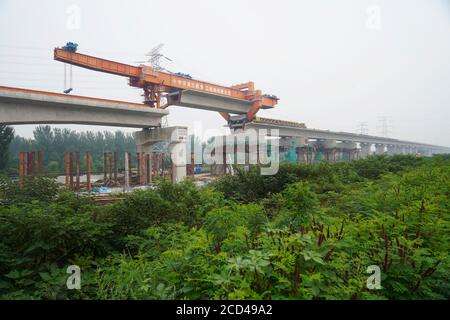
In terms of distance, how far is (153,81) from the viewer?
72.2 ft

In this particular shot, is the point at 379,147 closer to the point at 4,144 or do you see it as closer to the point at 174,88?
the point at 174,88

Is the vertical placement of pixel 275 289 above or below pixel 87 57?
below

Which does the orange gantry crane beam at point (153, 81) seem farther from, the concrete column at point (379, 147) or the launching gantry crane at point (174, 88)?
the concrete column at point (379, 147)

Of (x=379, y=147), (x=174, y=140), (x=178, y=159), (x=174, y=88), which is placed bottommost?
(x=178, y=159)

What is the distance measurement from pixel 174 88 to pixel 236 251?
900 inches

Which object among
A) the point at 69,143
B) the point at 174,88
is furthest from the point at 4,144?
the point at 69,143

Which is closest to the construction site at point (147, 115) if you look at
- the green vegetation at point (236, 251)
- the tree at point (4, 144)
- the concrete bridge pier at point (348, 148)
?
the green vegetation at point (236, 251)

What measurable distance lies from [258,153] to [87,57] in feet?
61.1

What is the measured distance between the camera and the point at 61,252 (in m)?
4.20

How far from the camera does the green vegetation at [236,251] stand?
6.95 ft

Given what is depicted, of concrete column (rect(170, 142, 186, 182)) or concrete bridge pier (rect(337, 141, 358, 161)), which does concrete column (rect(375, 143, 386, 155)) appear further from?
concrete column (rect(170, 142, 186, 182))

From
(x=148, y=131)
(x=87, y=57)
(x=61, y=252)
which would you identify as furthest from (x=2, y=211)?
(x=148, y=131)
